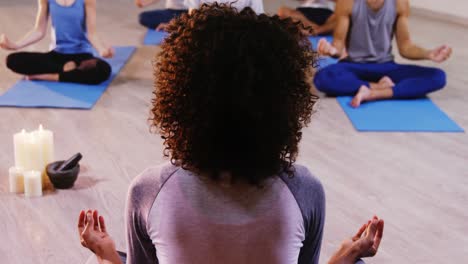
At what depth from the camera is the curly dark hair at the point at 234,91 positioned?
39.3 inches

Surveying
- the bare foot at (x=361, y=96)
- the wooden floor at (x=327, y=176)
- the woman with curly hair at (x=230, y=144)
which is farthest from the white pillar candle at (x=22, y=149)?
the bare foot at (x=361, y=96)

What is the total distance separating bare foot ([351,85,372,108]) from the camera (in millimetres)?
3219

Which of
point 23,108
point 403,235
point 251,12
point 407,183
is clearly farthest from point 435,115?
point 251,12

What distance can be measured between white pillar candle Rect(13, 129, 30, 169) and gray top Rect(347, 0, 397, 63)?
1781mm

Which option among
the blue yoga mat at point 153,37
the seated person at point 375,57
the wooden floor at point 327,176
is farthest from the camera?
the blue yoga mat at point 153,37

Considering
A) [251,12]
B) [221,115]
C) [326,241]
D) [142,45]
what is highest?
[251,12]

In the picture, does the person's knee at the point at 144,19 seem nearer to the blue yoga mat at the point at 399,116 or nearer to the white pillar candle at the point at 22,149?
the blue yoga mat at the point at 399,116

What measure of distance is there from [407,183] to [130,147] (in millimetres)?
1029

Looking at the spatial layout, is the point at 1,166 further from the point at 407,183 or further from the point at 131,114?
the point at 407,183

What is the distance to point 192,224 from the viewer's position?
41.6 inches

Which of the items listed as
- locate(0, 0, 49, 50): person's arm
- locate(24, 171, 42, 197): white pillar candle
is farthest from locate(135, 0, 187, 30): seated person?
locate(24, 171, 42, 197): white pillar candle

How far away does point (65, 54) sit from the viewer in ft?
11.2

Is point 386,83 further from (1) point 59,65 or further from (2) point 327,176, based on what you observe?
(1) point 59,65

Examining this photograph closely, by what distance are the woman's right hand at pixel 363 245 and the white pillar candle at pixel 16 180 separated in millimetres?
1376
